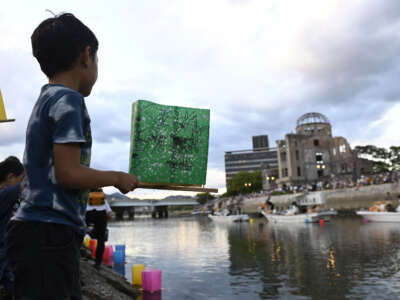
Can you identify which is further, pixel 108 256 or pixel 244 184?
pixel 244 184

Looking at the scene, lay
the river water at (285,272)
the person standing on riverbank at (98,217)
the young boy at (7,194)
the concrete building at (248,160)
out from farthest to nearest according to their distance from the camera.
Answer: the concrete building at (248,160), the person standing on riverbank at (98,217), the river water at (285,272), the young boy at (7,194)

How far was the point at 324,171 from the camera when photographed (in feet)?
281

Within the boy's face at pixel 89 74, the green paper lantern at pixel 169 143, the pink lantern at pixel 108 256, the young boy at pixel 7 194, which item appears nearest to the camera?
the boy's face at pixel 89 74

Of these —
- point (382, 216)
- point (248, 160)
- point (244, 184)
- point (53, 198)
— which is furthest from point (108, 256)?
point (248, 160)

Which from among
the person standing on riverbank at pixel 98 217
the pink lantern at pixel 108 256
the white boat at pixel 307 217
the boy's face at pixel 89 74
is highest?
the boy's face at pixel 89 74

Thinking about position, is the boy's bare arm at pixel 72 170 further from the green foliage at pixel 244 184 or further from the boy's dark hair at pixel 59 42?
the green foliage at pixel 244 184

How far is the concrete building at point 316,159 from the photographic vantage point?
8350 cm

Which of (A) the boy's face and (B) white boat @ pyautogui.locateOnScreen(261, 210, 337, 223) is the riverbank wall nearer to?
(B) white boat @ pyautogui.locateOnScreen(261, 210, 337, 223)

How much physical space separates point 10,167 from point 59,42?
287 centimetres

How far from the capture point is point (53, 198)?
1845 millimetres

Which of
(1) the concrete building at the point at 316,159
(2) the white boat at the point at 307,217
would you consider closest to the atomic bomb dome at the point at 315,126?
(1) the concrete building at the point at 316,159

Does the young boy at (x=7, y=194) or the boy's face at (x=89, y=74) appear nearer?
the boy's face at (x=89, y=74)

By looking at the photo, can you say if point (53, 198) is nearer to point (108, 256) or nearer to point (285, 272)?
point (285, 272)

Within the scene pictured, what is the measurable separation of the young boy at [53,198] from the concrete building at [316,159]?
85.6 meters
